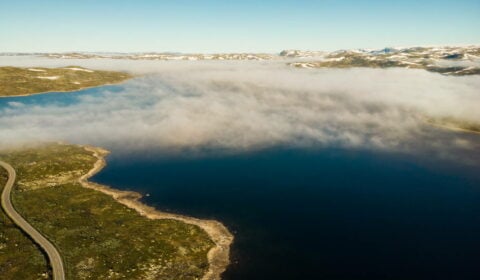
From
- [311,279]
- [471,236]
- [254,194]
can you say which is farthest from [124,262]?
[471,236]

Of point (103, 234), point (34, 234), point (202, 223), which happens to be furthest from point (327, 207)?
point (34, 234)

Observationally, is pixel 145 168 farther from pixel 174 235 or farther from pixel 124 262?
pixel 124 262

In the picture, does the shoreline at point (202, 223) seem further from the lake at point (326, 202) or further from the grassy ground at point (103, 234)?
the lake at point (326, 202)

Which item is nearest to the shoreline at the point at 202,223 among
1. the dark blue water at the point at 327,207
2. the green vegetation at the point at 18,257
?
the dark blue water at the point at 327,207

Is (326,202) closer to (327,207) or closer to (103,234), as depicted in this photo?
→ (327,207)

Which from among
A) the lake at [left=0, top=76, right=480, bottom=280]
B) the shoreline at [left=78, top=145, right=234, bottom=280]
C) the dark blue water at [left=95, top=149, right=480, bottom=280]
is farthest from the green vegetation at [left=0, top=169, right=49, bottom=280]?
the dark blue water at [left=95, top=149, right=480, bottom=280]

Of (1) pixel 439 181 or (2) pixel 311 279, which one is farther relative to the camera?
(1) pixel 439 181
